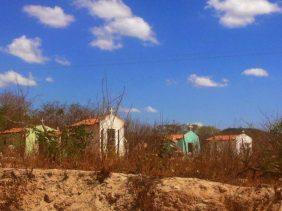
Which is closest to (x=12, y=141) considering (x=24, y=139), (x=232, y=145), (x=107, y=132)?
(x=24, y=139)

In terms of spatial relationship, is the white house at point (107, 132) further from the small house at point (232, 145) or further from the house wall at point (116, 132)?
the small house at point (232, 145)

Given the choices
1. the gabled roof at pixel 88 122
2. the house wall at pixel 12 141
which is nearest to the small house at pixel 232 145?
the gabled roof at pixel 88 122

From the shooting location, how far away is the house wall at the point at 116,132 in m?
9.41

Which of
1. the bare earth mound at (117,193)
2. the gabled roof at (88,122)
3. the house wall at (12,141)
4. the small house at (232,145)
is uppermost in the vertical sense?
the gabled roof at (88,122)

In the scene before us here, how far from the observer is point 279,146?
28.8 ft

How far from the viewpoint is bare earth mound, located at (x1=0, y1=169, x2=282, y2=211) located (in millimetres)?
6973

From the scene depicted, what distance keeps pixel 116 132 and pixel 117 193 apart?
7.97 ft

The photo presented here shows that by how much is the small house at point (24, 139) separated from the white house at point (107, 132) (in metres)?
0.74

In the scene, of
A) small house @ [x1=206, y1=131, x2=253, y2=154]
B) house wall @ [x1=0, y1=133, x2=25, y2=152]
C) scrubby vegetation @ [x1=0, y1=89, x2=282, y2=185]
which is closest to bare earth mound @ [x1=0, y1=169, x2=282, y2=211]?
scrubby vegetation @ [x1=0, y1=89, x2=282, y2=185]

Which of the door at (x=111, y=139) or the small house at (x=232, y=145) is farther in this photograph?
the door at (x=111, y=139)

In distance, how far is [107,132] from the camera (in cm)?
979

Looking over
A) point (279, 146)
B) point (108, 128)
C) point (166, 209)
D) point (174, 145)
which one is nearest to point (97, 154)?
point (108, 128)

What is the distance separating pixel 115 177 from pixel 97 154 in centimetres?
138

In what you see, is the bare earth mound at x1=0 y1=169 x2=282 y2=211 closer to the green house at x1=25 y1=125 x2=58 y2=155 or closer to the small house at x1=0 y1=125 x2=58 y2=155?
the green house at x1=25 y1=125 x2=58 y2=155
